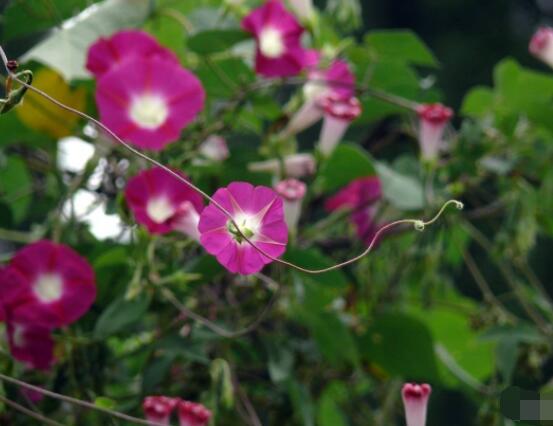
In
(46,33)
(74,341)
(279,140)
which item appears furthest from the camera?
(46,33)

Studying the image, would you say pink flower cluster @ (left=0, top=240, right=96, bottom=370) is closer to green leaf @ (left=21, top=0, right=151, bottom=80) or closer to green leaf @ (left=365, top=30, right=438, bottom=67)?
green leaf @ (left=21, top=0, right=151, bottom=80)

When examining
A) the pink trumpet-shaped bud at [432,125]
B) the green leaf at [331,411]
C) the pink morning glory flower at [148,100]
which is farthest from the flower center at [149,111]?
the green leaf at [331,411]

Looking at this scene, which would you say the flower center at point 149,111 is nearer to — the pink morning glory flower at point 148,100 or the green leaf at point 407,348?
the pink morning glory flower at point 148,100

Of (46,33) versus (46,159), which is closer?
(46,159)

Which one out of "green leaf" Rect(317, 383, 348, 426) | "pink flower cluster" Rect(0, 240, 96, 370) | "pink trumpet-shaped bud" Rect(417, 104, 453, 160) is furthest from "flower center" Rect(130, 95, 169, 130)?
"green leaf" Rect(317, 383, 348, 426)

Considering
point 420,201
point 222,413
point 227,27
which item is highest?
point 227,27

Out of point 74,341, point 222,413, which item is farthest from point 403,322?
point 74,341

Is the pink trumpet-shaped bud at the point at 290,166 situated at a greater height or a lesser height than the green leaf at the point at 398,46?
lesser

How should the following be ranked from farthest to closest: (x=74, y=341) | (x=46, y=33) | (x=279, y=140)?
1. (x=46, y=33)
2. (x=279, y=140)
3. (x=74, y=341)

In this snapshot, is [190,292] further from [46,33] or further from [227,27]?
[46,33]
